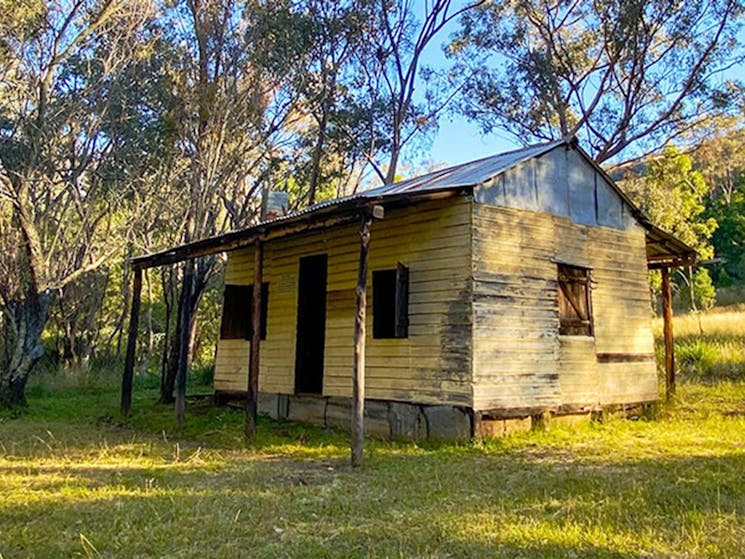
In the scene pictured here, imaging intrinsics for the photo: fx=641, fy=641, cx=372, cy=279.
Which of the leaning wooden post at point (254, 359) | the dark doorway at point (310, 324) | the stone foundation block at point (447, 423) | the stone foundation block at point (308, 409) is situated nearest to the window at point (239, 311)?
the dark doorway at point (310, 324)

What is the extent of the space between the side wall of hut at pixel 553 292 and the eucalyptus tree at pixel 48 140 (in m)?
8.84

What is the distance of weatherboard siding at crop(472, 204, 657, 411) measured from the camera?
28.4 ft

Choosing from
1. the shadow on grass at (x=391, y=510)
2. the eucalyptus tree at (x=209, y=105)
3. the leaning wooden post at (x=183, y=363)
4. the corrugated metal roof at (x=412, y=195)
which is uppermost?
the eucalyptus tree at (x=209, y=105)

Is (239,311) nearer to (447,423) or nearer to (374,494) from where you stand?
(447,423)

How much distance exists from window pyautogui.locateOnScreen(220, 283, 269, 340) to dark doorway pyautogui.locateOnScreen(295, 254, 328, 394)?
92 cm

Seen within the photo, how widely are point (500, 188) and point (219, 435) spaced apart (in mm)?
5473

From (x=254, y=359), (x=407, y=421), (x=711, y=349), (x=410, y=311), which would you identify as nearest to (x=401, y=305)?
(x=410, y=311)

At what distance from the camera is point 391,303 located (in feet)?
31.3

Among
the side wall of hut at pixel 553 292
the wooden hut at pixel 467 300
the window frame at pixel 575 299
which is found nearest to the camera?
the wooden hut at pixel 467 300

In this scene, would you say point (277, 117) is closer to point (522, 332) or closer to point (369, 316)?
point (369, 316)

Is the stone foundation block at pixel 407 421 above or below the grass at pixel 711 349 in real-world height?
below

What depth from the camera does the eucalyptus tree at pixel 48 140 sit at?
39.9 feet

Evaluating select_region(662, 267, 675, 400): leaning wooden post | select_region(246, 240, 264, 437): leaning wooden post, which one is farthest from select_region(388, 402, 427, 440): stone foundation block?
select_region(662, 267, 675, 400): leaning wooden post

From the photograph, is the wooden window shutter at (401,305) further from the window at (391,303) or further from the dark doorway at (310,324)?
the dark doorway at (310,324)
